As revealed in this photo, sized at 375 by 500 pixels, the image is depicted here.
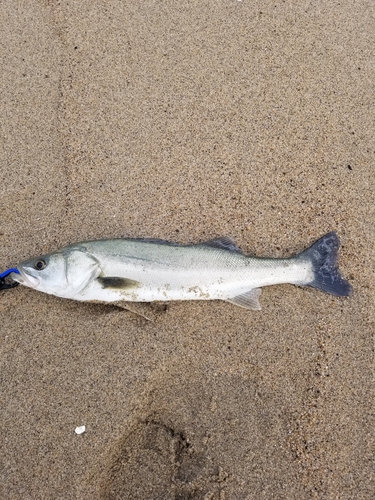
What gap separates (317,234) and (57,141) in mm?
2630

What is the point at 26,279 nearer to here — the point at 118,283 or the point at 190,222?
the point at 118,283

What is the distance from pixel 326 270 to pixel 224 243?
0.90 metres

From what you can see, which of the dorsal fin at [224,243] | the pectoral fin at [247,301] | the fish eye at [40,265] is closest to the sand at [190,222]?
the pectoral fin at [247,301]

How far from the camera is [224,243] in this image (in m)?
3.89

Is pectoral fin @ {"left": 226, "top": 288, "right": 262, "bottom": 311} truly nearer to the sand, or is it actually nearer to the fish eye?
the sand

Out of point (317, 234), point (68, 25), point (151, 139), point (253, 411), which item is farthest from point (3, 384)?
point (68, 25)

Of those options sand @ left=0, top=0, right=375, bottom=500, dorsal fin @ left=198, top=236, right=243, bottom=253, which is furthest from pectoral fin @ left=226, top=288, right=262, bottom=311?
dorsal fin @ left=198, top=236, right=243, bottom=253

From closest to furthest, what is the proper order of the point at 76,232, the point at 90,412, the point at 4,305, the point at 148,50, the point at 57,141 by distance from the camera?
the point at 90,412
the point at 4,305
the point at 76,232
the point at 57,141
the point at 148,50

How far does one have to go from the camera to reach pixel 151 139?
14.5ft

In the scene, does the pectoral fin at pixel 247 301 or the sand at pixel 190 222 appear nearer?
the sand at pixel 190 222

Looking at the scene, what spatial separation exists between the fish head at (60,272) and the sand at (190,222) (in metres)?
0.28

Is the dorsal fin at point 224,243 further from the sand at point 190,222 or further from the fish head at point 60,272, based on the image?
the fish head at point 60,272

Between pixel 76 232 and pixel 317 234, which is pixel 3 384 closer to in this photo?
pixel 76 232

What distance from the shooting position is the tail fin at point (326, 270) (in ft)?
12.7
